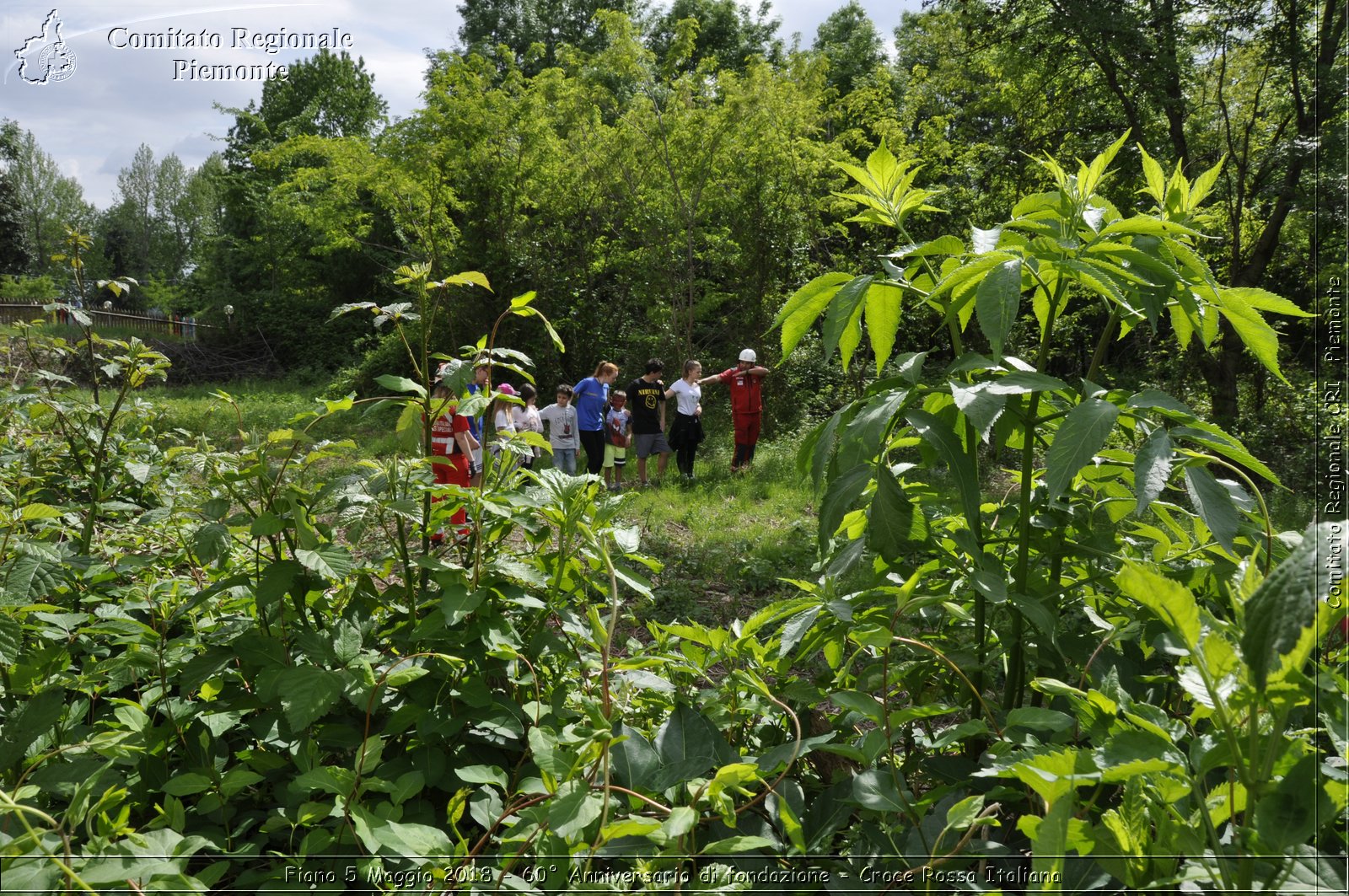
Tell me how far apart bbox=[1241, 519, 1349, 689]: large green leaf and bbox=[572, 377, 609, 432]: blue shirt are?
939 cm

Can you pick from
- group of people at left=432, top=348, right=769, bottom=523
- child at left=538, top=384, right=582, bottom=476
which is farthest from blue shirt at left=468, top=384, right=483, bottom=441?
child at left=538, top=384, right=582, bottom=476

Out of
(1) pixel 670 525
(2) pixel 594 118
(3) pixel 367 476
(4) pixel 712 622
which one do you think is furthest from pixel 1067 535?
(2) pixel 594 118

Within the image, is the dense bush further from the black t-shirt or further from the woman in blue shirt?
the black t-shirt

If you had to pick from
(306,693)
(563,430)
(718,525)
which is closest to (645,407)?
(563,430)

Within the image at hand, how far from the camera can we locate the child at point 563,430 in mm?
9523

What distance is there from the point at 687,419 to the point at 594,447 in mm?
1229

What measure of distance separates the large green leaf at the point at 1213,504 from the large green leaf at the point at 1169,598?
31 cm

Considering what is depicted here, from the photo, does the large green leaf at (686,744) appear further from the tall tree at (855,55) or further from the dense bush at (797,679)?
the tall tree at (855,55)

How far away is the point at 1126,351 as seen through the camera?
15.6 meters

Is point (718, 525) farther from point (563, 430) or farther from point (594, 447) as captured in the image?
point (594, 447)

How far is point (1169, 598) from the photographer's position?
880 mm

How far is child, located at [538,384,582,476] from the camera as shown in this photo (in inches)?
375

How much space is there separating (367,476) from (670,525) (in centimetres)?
693

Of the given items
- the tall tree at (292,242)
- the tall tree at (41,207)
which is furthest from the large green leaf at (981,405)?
the tall tree at (41,207)
